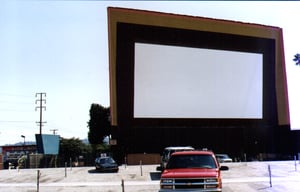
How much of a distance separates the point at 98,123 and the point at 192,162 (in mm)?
62132

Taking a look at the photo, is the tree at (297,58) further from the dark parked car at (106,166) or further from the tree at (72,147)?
the tree at (72,147)

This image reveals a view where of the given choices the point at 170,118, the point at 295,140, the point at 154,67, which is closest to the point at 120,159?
the point at 170,118

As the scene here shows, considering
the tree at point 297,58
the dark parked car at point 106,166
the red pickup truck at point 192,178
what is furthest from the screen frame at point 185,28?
the red pickup truck at point 192,178

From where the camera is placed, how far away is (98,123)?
75.1 m

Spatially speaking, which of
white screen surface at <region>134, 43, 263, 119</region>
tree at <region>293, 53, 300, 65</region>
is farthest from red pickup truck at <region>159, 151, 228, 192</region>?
white screen surface at <region>134, 43, 263, 119</region>

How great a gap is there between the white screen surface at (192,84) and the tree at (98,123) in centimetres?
2180

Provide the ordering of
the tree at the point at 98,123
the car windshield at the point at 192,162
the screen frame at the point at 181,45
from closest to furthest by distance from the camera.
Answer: the car windshield at the point at 192,162
the screen frame at the point at 181,45
the tree at the point at 98,123

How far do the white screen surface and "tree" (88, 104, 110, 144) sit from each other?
71.5 feet

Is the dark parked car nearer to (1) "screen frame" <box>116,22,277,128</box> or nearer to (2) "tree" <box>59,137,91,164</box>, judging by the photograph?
(1) "screen frame" <box>116,22,277,128</box>

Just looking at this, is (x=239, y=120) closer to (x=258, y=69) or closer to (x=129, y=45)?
(x=258, y=69)

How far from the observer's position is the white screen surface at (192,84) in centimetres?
5412

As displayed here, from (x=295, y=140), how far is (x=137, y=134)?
2215 centimetres

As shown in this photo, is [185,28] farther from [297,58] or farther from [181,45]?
[297,58]

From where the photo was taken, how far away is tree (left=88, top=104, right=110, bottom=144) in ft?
245
